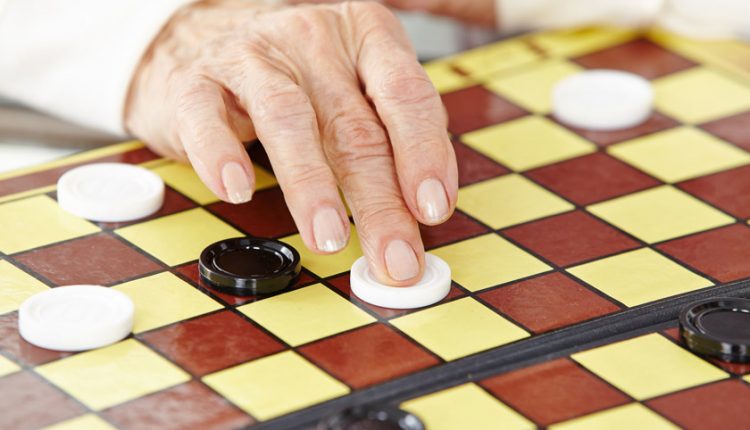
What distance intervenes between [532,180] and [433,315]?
1.40 feet

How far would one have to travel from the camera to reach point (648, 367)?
4.28 feet

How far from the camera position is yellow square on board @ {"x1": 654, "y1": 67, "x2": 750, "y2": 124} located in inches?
77.9

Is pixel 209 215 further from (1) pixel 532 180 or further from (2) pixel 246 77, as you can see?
(1) pixel 532 180

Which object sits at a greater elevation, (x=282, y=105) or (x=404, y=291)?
(x=282, y=105)

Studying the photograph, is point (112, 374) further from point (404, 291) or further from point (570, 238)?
point (570, 238)

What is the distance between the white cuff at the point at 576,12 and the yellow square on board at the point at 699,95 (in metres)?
0.16

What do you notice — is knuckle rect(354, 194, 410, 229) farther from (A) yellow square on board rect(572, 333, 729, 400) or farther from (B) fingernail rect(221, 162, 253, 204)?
(A) yellow square on board rect(572, 333, 729, 400)

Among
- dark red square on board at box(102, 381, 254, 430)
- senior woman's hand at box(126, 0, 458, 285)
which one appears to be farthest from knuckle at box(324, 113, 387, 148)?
dark red square on board at box(102, 381, 254, 430)

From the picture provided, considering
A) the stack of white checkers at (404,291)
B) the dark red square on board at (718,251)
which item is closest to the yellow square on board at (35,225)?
the stack of white checkers at (404,291)

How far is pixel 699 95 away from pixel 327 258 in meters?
0.82

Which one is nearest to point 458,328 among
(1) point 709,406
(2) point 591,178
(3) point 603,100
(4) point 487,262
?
(4) point 487,262

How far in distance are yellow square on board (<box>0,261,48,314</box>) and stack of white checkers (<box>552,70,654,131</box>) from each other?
0.90 metres

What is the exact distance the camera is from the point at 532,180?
176 centimetres

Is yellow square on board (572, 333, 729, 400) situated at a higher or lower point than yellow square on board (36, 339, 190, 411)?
lower
